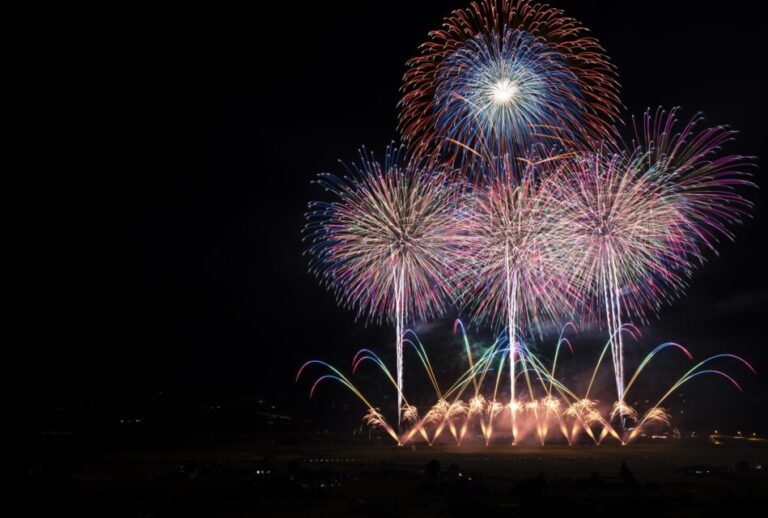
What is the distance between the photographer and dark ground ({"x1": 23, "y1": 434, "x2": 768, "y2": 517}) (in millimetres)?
27422

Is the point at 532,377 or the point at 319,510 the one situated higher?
the point at 532,377

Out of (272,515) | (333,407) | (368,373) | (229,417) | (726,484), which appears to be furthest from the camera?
(368,373)

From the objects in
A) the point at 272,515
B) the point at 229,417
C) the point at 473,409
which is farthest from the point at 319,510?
the point at 229,417

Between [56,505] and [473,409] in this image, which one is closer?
[56,505]

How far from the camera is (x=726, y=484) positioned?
38031mm

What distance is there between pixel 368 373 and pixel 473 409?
117873 mm

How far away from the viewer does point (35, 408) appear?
12225 centimetres

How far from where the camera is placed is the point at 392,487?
35.8 m

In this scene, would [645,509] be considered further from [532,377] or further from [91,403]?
[91,403]

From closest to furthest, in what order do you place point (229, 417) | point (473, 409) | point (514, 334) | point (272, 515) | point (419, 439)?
point (272, 515)
point (514, 334)
point (473, 409)
point (419, 439)
point (229, 417)

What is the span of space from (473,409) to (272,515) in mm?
47093

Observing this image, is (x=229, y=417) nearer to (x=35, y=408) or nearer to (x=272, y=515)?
(x=35, y=408)

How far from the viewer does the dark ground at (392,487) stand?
27.4 meters

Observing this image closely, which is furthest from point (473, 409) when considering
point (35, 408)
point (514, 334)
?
point (35, 408)
